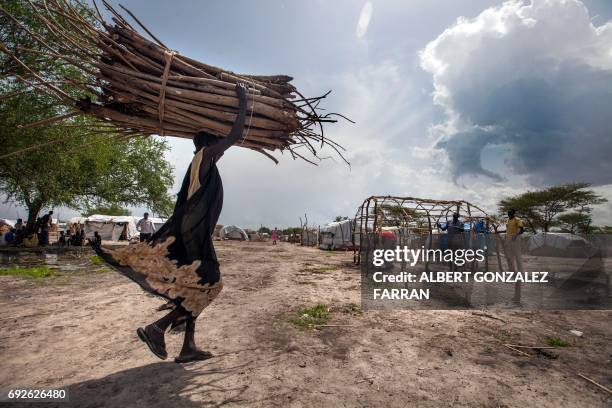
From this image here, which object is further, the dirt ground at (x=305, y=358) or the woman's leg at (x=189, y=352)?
the woman's leg at (x=189, y=352)

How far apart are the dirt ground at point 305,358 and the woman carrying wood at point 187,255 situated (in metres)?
0.40

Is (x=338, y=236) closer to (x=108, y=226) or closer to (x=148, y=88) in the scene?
(x=108, y=226)

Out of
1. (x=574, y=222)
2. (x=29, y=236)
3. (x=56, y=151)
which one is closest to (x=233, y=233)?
(x=29, y=236)

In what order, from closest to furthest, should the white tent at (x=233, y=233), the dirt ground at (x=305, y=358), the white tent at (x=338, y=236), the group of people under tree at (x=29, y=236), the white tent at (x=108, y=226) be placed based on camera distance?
the dirt ground at (x=305, y=358), the group of people under tree at (x=29, y=236), the white tent at (x=338, y=236), the white tent at (x=108, y=226), the white tent at (x=233, y=233)

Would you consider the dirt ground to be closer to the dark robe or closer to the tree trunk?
the dark robe

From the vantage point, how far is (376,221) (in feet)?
34.9

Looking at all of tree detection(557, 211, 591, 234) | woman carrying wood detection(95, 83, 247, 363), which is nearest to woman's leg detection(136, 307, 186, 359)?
woman carrying wood detection(95, 83, 247, 363)

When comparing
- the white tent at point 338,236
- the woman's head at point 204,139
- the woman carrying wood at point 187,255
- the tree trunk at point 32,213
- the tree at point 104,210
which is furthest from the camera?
the white tent at point 338,236

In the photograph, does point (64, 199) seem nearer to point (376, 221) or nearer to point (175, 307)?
point (376, 221)

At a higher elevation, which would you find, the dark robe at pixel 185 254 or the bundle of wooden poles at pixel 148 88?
the bundle of wooden poles at pixel 148 88

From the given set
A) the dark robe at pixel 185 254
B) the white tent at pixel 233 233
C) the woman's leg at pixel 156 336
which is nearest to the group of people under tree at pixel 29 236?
the dark robe at pixel 185 254

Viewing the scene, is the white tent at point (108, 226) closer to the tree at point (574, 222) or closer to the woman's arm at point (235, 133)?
the woman's arm at point (235, 133)

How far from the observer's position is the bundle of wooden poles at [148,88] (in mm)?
2619

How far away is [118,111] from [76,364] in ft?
7.10
